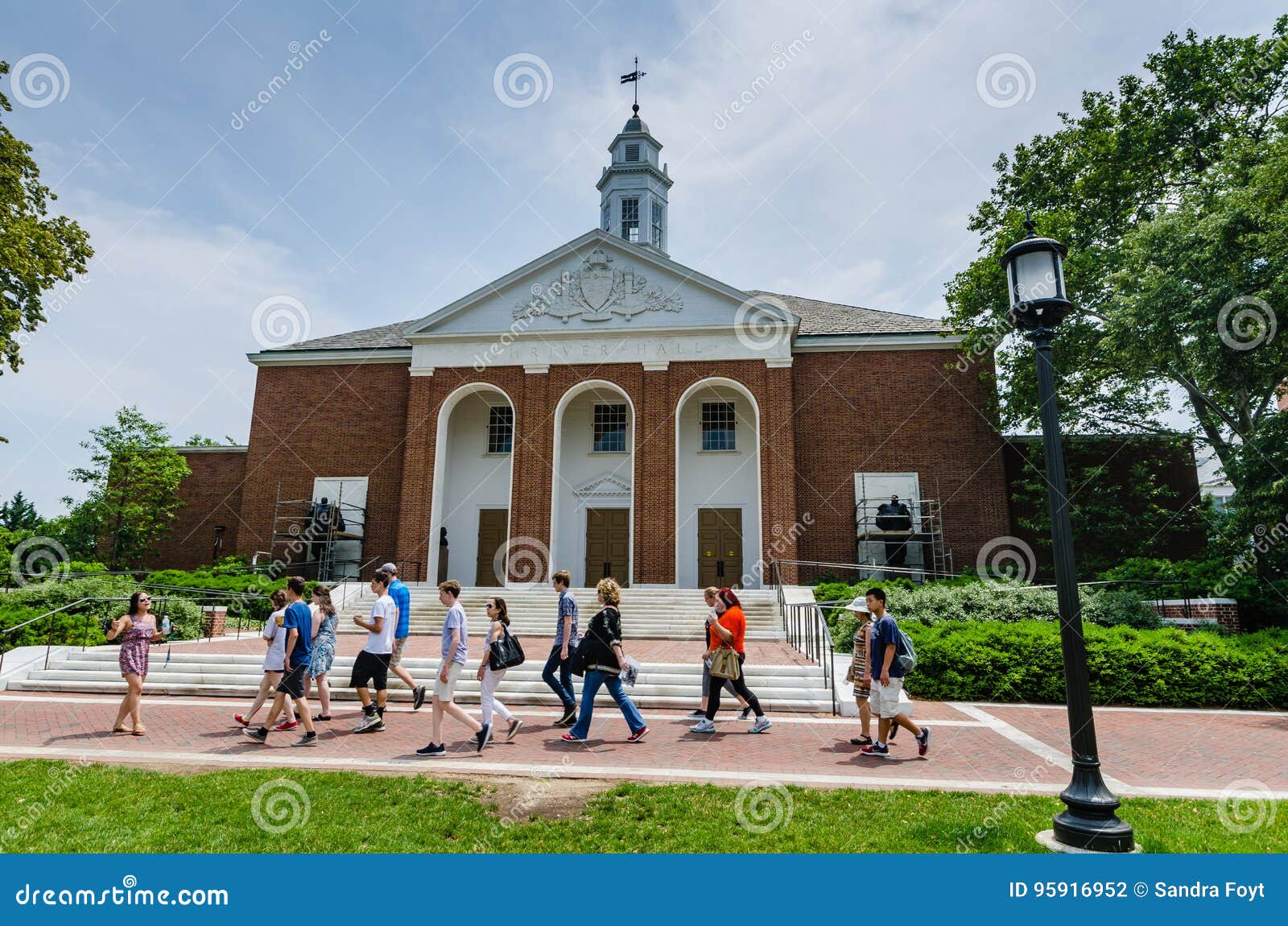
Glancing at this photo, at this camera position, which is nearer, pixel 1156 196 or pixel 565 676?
pixel 565 676

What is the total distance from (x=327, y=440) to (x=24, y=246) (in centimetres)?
1208

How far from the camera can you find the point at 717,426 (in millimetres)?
25453

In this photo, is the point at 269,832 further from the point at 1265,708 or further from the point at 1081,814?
the point at 1265,708

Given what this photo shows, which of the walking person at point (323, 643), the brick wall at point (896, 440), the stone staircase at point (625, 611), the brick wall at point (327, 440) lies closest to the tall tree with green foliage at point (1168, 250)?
the brick wall at point (896, 440)

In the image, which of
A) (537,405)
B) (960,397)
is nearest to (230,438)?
(537,405)

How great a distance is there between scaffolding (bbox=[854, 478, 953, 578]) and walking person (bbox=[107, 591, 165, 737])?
64.5 ft

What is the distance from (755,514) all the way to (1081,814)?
1941 cm

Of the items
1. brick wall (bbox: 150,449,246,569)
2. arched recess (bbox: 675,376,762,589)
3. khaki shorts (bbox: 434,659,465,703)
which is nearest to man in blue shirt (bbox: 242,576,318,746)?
khaki shorts (bbox: 434,659,465,703)

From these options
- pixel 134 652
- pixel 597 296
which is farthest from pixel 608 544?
pixel 134 652

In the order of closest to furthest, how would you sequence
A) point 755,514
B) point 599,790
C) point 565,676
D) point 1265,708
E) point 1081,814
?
1. point 1081,814
2. point 599,790
3. point 565,676
4. point 1265,708
5. point 755,514

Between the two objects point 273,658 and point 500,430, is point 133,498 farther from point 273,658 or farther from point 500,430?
point 273,658

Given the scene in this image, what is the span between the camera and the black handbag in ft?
25.0

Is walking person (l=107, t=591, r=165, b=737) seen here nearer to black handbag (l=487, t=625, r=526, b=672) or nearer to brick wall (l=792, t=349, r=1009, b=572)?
black handbag (l=487, t=625, r=526, b=672)

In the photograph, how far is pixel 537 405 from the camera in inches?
965
